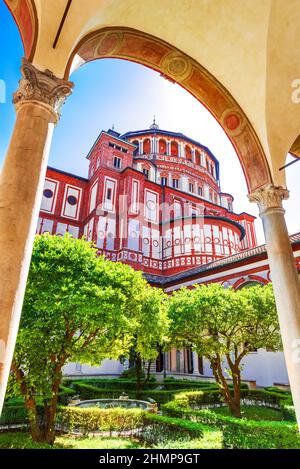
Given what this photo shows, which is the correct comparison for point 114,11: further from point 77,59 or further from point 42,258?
point 42,258

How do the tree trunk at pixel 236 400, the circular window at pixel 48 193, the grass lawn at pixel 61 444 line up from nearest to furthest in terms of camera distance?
the grass lawn at pixel 61 444, the tree trunk at pixel 236 400, the circular window at pixel 48 193

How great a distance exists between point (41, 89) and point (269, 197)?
428cm

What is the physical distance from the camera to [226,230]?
24844 millimetres

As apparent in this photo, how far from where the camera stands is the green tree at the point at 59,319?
240 inches

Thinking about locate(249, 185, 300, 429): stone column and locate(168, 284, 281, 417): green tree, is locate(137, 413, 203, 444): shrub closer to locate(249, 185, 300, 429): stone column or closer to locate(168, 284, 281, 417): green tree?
locate(249, 185, 300, 429): stone column

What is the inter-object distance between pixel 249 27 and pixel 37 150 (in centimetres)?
456

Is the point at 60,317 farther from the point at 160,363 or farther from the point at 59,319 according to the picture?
the point at 160,363

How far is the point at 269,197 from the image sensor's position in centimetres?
552

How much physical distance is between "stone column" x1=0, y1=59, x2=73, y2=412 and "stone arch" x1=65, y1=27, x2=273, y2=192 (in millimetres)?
1716

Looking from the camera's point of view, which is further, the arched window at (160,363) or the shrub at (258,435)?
the arched window at (160,363)

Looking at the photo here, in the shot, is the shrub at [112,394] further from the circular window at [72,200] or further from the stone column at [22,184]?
the circular window at [72,200]

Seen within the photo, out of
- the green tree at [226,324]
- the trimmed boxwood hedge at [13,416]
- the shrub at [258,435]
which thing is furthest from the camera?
the green tree at [226,324]

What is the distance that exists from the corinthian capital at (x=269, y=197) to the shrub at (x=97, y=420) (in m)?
6.66

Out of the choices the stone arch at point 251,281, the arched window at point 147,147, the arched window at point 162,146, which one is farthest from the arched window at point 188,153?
the stone arch at point 251,281
